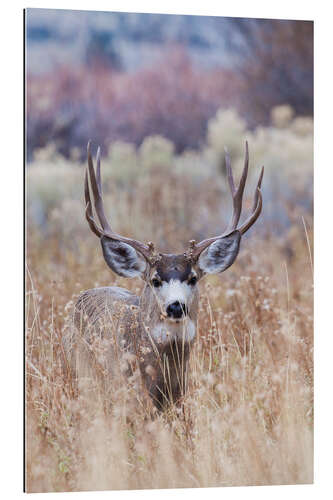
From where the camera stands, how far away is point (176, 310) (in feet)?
22.0

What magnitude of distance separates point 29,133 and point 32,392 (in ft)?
5.51

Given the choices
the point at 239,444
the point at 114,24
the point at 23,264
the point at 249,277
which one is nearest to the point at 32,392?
the point at 23,264

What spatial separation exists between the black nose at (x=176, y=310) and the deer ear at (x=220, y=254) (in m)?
0.48

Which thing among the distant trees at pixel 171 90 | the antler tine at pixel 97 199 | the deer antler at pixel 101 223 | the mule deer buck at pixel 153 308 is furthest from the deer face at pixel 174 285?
the distant trees at pixel 171 90

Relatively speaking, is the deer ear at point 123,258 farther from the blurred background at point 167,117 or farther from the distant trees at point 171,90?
the distant trees at point 171,90

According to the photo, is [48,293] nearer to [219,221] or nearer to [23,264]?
[23,264]

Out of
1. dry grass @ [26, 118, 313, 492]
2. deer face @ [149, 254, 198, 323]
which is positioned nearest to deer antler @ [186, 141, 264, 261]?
deer face @ [149, 254, 198, 323]

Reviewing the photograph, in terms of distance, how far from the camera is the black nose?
22.0 ft

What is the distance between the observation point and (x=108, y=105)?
7578mm

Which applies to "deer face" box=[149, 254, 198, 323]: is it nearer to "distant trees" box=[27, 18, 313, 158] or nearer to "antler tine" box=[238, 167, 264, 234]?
"antler tine" box=[238, 167, 264, 234]

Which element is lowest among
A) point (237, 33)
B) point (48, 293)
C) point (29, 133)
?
point (48, 293)

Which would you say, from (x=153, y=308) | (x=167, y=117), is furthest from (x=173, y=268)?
(x=167, y=117)

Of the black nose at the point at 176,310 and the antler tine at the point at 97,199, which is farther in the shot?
the antler tine at the point at 97,199

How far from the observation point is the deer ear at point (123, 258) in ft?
23.2
